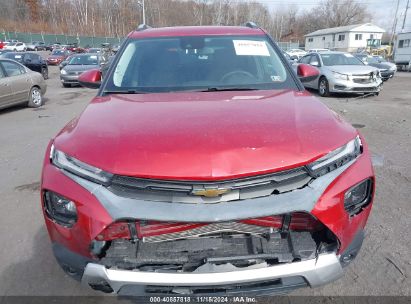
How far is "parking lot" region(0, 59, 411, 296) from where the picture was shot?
2.58m

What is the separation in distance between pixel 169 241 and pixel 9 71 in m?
10.3

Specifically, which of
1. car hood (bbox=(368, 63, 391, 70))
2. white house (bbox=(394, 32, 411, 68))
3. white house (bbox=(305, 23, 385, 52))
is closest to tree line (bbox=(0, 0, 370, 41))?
white house (bbox=(305, 23, 385, 52))

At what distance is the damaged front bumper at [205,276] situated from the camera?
178 cm

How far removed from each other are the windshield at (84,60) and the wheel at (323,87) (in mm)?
11039

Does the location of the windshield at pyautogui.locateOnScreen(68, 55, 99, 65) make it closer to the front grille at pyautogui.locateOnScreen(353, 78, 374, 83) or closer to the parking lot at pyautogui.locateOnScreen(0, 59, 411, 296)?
the parking lot at pyautogui.locateOnScreen(0, 59, 411, 296)

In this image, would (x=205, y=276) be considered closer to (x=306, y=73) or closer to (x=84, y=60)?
(x=306, y=73)

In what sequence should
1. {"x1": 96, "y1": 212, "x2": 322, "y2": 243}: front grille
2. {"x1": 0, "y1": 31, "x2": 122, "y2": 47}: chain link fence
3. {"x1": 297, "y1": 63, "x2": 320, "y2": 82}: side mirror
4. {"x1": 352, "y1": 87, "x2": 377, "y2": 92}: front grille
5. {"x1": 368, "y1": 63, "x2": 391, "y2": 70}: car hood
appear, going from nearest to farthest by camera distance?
{"x1": 96, "y1": 212, "x2": 322, "y2": 243}: front grille → {"x1": 297, "y1": 63, "x2": 320, "y2": 82}: side mirror → {"x1": 352, "y1": 87, "x2": 377, "y2": 92}: front grille → {"x1": 368, "y1": 63, "x2": 391, "y2": 70}: car hood → {"x1": 0, "y1": 31, "x2": 122, "y2": 47}: chain link fence

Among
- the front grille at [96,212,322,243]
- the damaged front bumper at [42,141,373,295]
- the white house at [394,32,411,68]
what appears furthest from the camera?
the white house at [394,32,411,68]

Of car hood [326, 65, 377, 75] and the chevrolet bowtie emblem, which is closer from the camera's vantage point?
the chevrolet bowtie emblem

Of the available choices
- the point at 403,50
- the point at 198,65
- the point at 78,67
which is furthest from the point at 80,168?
the point at 403,50

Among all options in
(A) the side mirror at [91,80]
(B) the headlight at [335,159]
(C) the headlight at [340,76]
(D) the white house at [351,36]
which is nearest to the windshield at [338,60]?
(C) the headlight at [340,76]

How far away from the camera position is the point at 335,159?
193cm

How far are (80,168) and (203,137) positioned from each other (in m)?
0.68

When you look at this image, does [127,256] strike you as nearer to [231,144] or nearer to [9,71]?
[231,144]
